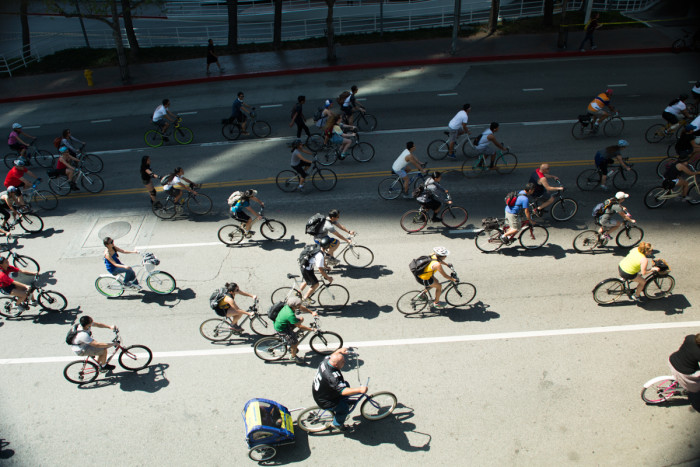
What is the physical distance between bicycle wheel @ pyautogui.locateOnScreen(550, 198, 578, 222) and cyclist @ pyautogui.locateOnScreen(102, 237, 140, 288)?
11.3m

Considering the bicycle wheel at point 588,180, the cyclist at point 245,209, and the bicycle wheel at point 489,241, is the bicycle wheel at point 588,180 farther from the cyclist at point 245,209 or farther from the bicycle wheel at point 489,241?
the cyclist at point 245,209

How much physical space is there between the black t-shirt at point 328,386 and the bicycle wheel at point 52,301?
738cm

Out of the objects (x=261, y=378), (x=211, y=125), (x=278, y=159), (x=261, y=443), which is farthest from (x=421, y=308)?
(x=211, y=125)

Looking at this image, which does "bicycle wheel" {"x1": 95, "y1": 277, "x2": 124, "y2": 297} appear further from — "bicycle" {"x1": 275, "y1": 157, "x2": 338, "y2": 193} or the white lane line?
"bicycle" {"x1": 275, "y1": 157, "x2": 338, "y2": 193}

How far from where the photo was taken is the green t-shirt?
8883 millimetres

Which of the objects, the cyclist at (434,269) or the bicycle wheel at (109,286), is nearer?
the cyclist at (434,269)

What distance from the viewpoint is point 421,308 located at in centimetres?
1061

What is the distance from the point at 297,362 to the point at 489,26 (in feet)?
82.1

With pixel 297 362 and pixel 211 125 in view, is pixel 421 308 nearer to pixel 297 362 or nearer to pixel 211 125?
pixel 297 362

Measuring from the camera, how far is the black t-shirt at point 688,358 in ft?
25.3

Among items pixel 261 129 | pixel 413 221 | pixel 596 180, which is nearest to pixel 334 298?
pixel 413 221

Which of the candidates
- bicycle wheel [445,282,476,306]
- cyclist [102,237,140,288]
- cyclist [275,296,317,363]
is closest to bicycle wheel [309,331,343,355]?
cyclist [275,296,317,363]

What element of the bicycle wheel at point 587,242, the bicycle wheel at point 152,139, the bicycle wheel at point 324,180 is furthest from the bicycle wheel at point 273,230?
the bicycle wheel at point 152,139

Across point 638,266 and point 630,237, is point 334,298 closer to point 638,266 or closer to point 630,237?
point 638,266
